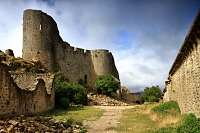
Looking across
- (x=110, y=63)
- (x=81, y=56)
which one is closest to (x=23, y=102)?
(x=81, y=56)

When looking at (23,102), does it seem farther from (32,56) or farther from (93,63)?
(93,63)

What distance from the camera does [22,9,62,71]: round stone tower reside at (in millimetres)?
31406

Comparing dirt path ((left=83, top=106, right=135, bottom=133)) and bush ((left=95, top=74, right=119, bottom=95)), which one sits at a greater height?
bush ((left=95, top=74, right=119, bottom=95))

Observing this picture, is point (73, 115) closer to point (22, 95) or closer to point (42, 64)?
point (22, 95)

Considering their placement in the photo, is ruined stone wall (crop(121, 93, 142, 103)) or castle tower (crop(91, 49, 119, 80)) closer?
castle tower (crop(91, 49, 119, 80))

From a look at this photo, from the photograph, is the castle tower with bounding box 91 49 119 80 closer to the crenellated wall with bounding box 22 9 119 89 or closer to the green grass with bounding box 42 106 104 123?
the crenellated wall with bounding box 22 9 119 89

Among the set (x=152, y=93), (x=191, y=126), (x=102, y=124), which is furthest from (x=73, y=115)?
(x=152, y=93)

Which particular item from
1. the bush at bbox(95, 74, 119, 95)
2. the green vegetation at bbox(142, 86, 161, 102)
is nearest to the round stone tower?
the bush at bbox(95, 74, 119, 95)

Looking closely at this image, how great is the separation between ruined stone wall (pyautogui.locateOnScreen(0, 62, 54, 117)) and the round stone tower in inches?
471

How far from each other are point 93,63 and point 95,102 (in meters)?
13.1

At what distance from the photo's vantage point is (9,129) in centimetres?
851

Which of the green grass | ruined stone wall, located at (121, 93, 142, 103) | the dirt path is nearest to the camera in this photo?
the dirt path

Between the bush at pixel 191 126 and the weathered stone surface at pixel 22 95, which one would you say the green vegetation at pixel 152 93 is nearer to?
the weathered stone surface at pixel 22 95

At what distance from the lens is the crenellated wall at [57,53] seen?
3162 cm
